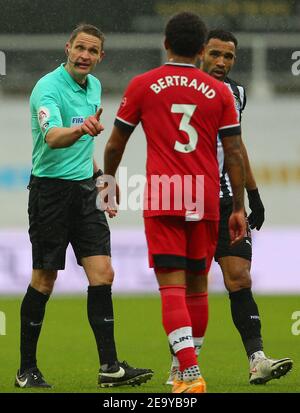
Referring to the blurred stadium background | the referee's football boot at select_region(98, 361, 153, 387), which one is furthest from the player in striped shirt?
the blurred stadium background

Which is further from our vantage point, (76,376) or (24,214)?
(24,214)

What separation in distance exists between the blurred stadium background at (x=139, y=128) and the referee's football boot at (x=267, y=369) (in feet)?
23.7

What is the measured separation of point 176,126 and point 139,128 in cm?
1120

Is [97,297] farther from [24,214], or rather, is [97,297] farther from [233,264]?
[24,214]

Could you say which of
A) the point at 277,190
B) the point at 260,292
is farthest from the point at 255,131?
the point at 260,292

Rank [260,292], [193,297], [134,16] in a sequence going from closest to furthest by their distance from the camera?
[193,297]
[260,292]
[134,16]

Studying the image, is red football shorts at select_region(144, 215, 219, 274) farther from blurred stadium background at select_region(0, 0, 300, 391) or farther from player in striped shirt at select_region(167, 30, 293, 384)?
blurred stadium background at select_region(0, 0, 300, 391)

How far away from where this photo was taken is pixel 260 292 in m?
16.0

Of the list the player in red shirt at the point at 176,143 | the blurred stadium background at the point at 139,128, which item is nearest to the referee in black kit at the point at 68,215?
the player in red shirt at the point at 176,143

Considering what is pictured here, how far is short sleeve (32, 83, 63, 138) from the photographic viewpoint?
658cm

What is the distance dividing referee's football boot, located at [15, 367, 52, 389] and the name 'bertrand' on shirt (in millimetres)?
1895

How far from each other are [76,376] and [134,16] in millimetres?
12992

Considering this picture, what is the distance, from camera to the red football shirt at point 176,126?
596 centimetres

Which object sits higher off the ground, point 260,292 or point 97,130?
point 97,130
